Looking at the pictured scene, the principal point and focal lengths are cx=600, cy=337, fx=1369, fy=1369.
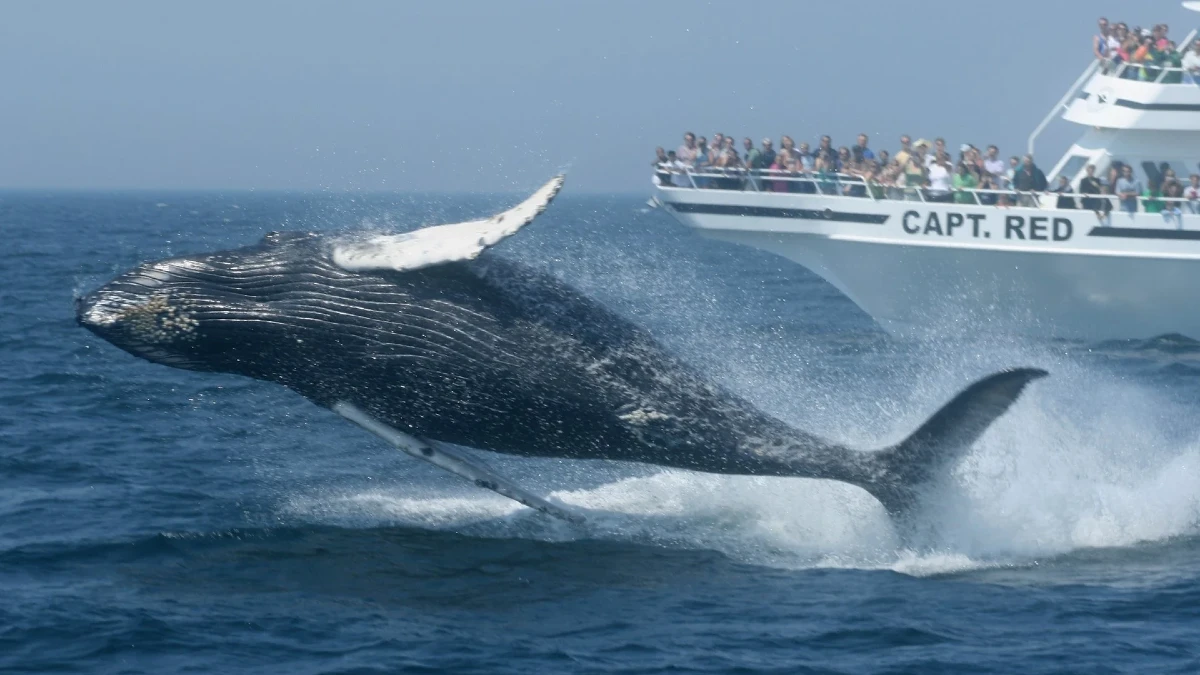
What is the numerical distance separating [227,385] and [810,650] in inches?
594

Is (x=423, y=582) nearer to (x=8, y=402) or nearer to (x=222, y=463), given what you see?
(x=222, y=463)

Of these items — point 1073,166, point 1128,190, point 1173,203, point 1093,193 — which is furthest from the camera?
point 1073,166

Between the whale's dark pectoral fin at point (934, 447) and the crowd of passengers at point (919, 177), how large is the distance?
1556 cm

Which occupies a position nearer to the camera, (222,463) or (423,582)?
(423,582)

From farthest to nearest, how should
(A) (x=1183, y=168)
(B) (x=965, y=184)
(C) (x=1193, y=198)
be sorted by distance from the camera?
(A) (x=1183, y=168), (B) (x=965, y=184), (C) (x=1193, y=198)

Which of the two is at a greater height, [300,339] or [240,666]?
[300,339]

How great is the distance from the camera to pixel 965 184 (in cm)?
2739

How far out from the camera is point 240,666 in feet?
30.5

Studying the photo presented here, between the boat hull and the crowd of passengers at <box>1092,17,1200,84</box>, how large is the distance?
10.9 feet

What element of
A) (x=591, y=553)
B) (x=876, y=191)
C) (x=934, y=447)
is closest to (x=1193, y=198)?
(x=876, y=191)

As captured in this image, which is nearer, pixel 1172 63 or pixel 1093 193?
pixel 1093 193

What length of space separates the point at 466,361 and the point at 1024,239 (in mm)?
18267

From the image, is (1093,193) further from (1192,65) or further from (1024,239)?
(1192,65)

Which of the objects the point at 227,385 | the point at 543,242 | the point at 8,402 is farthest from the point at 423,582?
the point at 543,242
